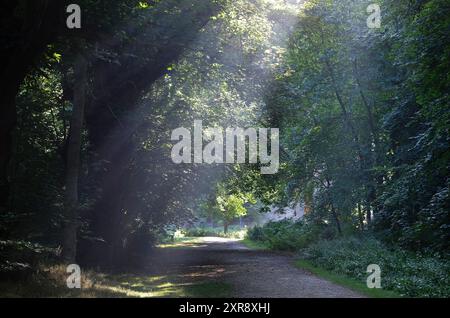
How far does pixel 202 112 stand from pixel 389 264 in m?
13.0

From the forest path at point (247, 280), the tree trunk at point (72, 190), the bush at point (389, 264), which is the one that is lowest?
the forest path at point (247, 280)

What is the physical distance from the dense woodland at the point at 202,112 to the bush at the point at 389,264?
2.94 ft

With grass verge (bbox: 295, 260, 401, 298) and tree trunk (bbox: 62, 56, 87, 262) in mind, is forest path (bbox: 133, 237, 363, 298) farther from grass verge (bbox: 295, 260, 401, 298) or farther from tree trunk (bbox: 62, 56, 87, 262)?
tree trunk (bbox: 62, 56, 87, 262)

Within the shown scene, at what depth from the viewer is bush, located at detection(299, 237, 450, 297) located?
12641 millimetres

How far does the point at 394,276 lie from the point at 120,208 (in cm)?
1180

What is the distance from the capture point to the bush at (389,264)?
41.5ft

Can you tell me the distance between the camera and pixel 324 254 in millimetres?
22062

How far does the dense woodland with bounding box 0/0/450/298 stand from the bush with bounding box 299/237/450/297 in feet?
2.94

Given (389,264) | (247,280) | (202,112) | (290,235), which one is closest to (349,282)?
(389,264)

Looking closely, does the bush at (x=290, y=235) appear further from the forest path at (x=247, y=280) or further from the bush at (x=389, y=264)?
the forest path at (x=247, y=280)

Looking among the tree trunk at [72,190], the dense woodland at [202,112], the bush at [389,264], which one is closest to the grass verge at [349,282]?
the bush at [389,264]

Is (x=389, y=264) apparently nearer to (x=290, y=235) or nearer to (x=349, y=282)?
(x=349, y=282)

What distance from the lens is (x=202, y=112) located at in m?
25.7

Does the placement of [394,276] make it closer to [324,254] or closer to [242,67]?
[324,254]
